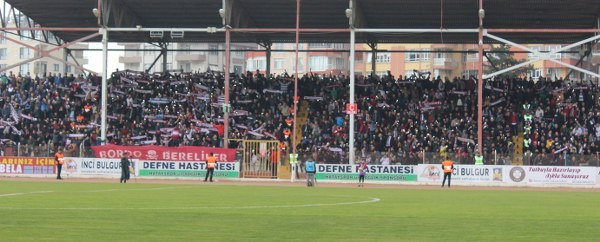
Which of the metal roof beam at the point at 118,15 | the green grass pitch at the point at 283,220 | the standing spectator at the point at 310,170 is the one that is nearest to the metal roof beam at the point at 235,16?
the metal roof beam at the point at 118,15

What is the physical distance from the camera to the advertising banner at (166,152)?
164 feet

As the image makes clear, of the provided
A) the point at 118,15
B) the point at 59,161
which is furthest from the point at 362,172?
the point at 118,15

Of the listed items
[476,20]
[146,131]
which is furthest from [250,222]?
[476,20]

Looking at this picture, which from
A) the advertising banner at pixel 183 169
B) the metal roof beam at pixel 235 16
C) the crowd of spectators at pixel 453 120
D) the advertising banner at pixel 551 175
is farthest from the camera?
the metal roof beam at pixel 235 16

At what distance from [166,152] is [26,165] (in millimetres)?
7121

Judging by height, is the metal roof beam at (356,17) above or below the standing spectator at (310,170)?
above

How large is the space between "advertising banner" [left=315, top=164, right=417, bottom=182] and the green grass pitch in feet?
65.9

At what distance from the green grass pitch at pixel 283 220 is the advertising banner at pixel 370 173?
20072 millimetres

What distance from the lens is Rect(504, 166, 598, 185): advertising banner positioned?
151 ft

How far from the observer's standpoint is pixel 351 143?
49.0 metres

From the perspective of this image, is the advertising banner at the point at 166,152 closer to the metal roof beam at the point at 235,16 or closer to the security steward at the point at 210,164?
the security steward at the point at 210,164

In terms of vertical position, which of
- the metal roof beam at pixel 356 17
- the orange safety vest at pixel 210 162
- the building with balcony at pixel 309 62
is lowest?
the orange safety vest at pixel 210 162

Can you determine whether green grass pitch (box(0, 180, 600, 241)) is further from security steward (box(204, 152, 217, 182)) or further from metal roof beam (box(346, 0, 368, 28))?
metal roof beam (box(346, 0, 368, 28))

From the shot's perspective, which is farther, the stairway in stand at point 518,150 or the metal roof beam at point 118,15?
the metal roof beam at point 118,15
